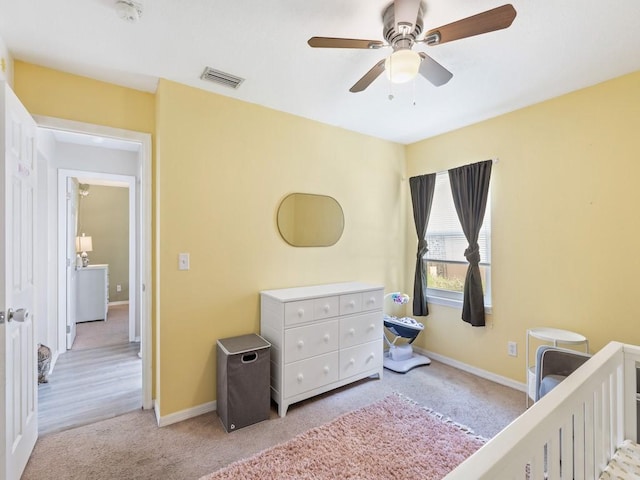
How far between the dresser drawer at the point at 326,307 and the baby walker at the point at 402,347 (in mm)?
886

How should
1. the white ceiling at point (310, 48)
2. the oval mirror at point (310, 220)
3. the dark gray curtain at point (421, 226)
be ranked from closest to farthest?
1. the white ceiling at point (310, 48)
2. the oval mirror at point (310, 220)
3. the dark gray curtain at point (421, 226)

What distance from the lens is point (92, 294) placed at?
4922 mm

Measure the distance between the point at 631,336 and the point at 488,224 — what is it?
1.30 meters

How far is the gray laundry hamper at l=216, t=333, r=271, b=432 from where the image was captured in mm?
2170

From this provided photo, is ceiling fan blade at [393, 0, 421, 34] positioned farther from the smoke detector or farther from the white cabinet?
the white cabinet

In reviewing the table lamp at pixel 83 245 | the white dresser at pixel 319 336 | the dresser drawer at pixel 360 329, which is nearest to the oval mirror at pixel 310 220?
the white dresser at pixel 319 336

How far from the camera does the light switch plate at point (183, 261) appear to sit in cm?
234

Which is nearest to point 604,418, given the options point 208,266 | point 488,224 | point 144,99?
point 488,224

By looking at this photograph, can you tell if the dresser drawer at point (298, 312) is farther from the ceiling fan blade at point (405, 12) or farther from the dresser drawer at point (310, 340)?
the ceiling fan blade at point (405, 12)

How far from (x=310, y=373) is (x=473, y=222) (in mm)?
2060

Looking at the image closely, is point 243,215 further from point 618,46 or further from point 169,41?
point 618,46

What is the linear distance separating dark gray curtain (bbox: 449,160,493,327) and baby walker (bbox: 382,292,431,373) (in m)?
0.53

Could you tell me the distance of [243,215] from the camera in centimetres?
264

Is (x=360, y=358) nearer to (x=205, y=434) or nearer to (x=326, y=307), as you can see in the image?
(x=326, y=307)
